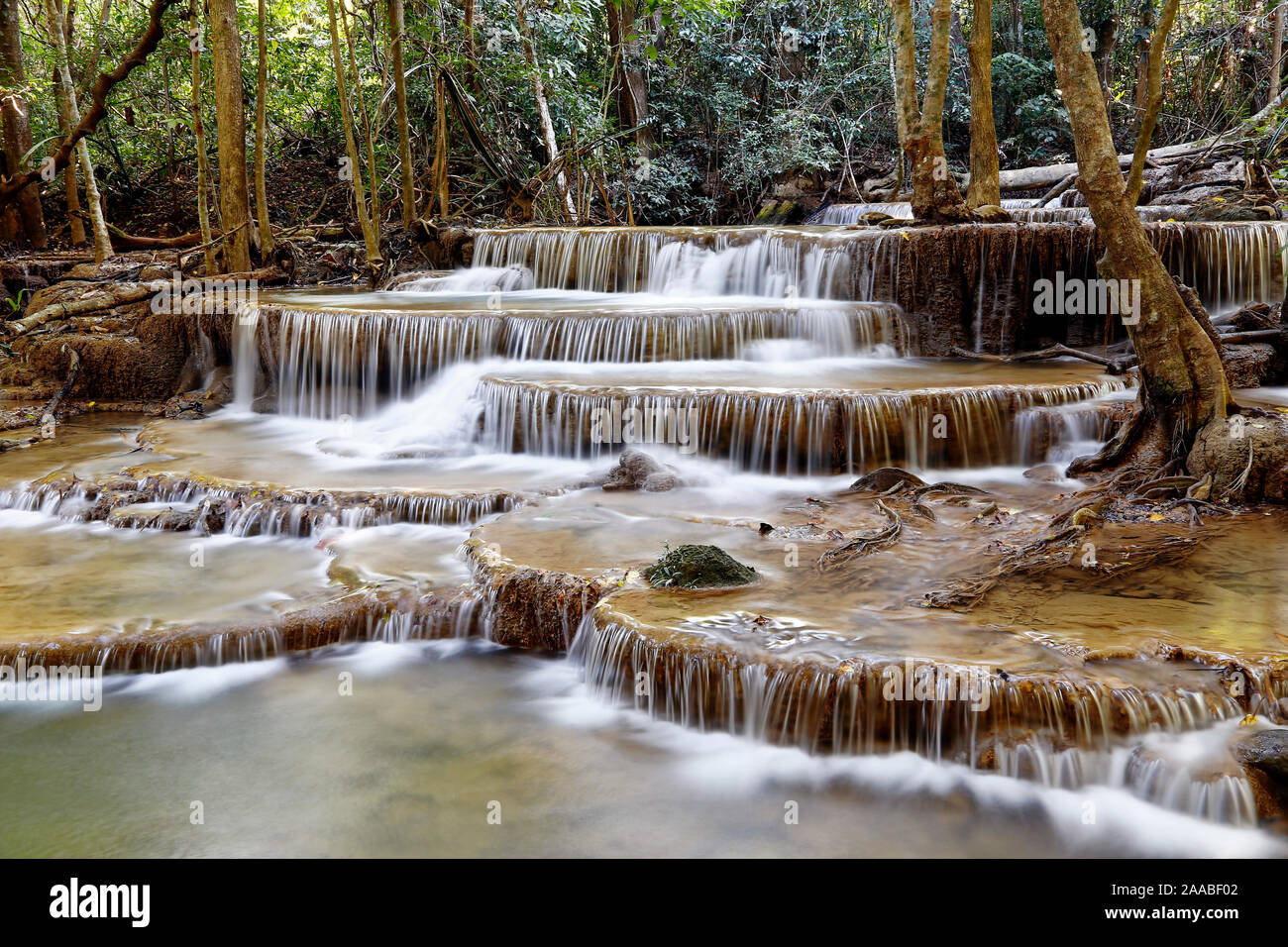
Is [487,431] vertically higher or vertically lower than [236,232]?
lower

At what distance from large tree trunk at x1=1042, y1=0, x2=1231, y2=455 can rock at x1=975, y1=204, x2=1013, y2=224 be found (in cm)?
487

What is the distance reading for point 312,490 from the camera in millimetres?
7133

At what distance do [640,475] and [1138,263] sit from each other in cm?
358

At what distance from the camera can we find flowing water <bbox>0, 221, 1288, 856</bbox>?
152 inches

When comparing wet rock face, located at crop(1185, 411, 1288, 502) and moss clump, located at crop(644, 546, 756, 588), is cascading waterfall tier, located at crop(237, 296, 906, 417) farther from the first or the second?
moss clump, located at crop(644, 546, 756, 588)

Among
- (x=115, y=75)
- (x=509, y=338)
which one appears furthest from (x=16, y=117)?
(x=509, y=338)

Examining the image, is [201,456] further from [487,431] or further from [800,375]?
[800,375]

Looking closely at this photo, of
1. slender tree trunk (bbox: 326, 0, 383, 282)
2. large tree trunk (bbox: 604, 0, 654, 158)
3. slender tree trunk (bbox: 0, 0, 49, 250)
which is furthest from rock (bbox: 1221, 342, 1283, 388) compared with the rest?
slender tree trunk (bbox: 0, 0, 49, 250)

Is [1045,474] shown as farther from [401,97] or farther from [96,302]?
[96,302]

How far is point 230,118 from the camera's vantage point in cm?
1240
